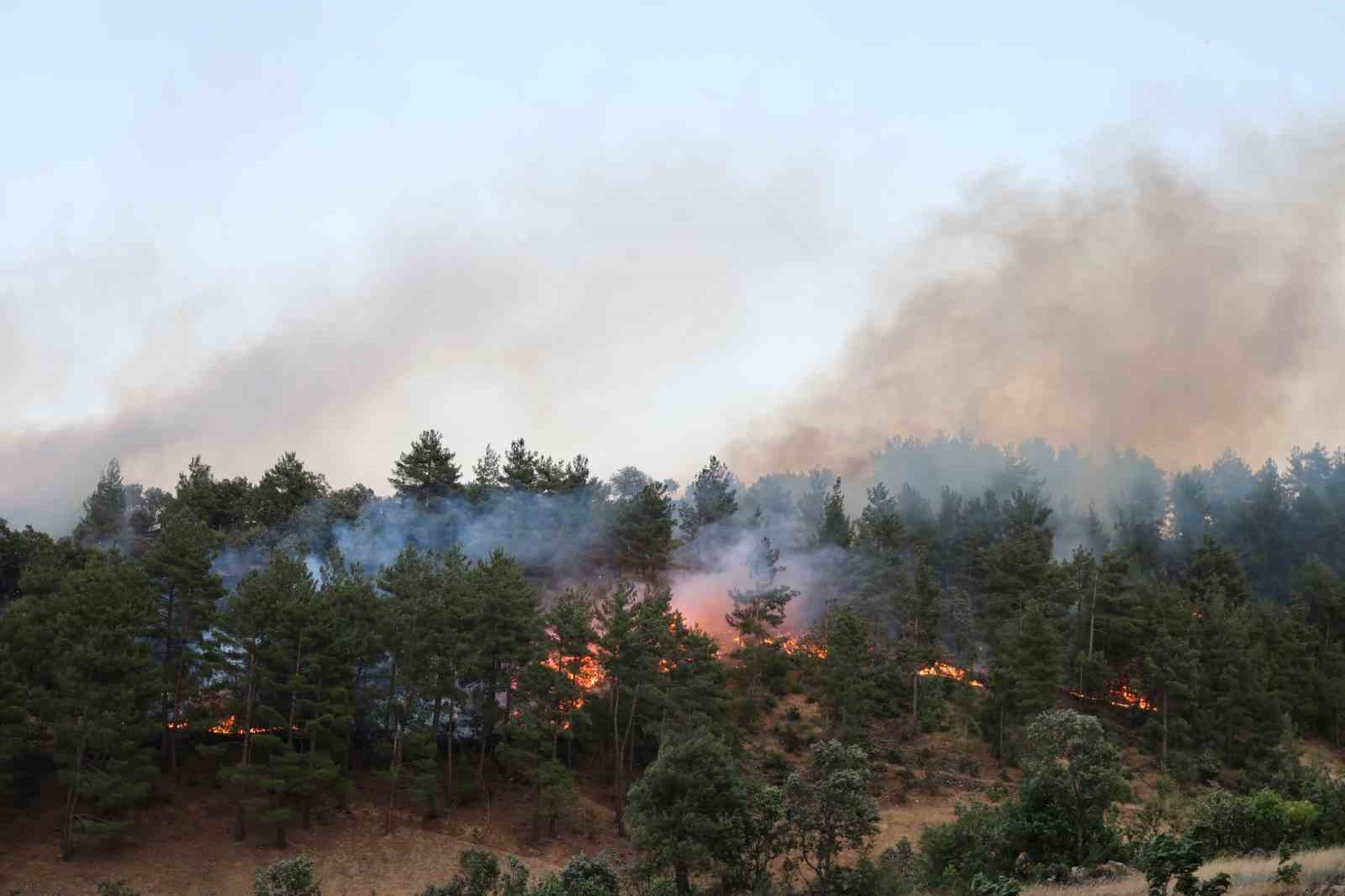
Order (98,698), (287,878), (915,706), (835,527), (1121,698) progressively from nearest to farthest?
(287,878) < (98,698) < (915,706) < (1121,698) < (835,527)

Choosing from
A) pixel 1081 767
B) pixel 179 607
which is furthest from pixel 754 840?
pixel 179 607

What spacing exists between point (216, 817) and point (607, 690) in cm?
2289

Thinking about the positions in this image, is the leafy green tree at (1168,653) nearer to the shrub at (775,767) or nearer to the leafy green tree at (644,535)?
the shrub at (775,767)

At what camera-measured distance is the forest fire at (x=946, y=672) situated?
80.6 metres

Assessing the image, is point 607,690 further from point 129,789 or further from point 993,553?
point 993,553

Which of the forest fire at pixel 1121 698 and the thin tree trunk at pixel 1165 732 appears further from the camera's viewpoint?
the forest fire at pixel 1121 698

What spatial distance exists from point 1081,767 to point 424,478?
72310 mm

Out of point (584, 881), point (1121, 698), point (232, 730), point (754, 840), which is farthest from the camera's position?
point (1121, 698)

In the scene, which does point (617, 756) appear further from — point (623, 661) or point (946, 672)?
point (946, 672)

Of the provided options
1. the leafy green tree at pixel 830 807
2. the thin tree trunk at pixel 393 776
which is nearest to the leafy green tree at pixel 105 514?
the thin tree trunk at pixel 393 776

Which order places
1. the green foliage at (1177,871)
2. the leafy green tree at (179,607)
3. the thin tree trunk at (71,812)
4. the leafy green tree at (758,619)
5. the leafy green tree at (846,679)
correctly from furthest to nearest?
the leafy green tree at (758,619)
the leafy green tree at (846,679)
the leafy green tree at (179,607)
the thin tree trunk at (71,812)
the green foliage at (1177,871)

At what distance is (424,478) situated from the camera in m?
96.7

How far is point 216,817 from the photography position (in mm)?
53406

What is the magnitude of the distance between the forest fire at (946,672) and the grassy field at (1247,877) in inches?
1860
